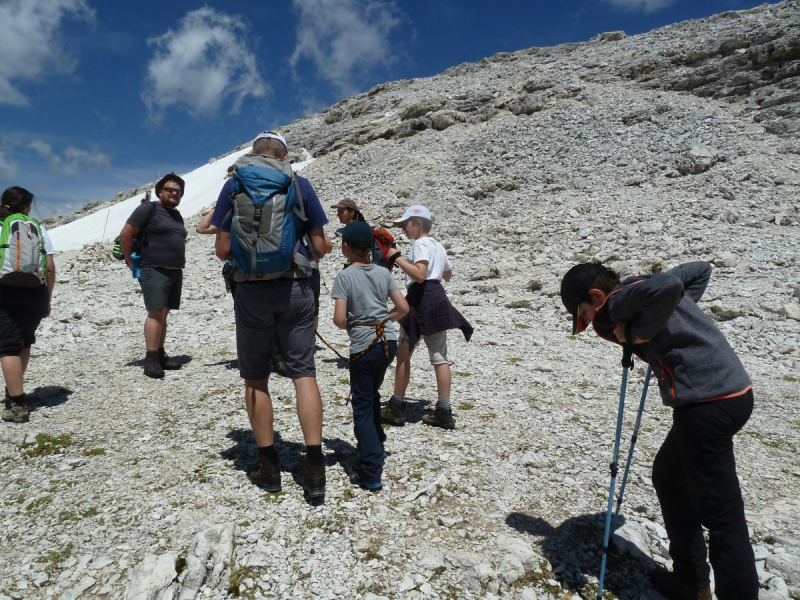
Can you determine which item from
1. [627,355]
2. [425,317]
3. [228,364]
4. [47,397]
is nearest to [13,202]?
[47,397]

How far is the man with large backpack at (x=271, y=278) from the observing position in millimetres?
3387

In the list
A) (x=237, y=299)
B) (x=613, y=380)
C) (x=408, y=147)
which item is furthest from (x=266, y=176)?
(x=408, y=147)

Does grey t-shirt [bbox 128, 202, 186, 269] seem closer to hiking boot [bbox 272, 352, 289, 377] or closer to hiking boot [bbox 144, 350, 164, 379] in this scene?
hiking boot [bbox 144, 350, 164, 379]

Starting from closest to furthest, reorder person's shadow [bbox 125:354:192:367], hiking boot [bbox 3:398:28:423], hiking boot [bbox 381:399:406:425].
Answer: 1. hiking boot [bbox 3:398:28:423]
2. hiking boot [bbox 381:399:406:425]
3. person's shadow [bbox 125:354:192:367]

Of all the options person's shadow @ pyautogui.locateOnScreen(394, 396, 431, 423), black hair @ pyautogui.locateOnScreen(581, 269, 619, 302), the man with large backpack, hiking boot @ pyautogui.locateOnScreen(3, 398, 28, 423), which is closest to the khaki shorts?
person's shadow @ pyautogui.locateOnScreen(394, 396, 431, 423)

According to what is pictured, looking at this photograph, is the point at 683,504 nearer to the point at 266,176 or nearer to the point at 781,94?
the point at 266,176

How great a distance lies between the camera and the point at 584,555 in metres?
3.28

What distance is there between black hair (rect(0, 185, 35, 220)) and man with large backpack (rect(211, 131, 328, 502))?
3079 mm

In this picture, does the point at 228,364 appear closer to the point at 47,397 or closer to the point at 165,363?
the point at 165,363

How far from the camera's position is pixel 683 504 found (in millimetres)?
2918

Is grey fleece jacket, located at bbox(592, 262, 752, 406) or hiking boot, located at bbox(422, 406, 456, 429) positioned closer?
grey fleece jacket, located at bbox(592, 262, 752, 406)

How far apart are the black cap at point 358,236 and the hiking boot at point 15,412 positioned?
4291 mm

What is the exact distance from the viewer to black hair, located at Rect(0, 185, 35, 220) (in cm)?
511

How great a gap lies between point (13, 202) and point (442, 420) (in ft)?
18.0
